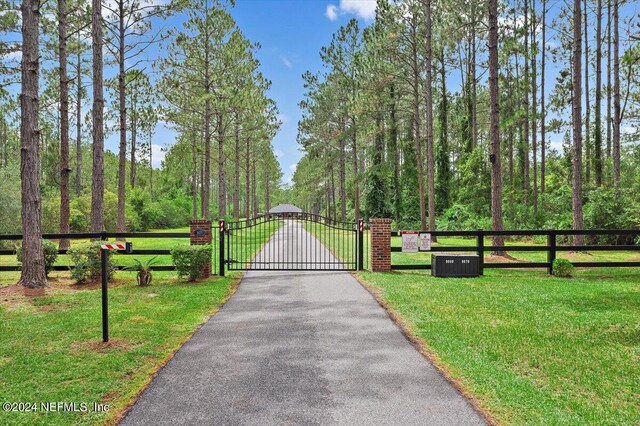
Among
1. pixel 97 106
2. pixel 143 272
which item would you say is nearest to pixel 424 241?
pixel 143 272

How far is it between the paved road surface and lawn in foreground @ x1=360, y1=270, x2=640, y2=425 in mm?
425

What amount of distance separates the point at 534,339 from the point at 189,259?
729 cm

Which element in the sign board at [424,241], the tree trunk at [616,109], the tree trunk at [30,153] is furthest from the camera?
the tree trunk at [616,109]

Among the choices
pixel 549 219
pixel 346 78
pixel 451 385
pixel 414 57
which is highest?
pixel 346 78

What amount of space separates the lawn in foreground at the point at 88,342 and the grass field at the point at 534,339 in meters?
3.32

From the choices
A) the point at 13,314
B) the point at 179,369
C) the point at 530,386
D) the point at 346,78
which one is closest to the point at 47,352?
the point at 179,369

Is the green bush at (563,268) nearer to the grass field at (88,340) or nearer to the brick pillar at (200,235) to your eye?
the grass field at (88,340)

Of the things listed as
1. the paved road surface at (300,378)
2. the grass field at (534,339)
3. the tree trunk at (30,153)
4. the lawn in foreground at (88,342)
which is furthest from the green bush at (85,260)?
the grass field at (534,339)

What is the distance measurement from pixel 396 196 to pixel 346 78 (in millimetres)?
10455

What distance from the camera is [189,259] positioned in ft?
31.2

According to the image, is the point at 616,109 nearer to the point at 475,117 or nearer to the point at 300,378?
the point at 475,117

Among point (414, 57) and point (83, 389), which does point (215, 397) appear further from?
point (414, 57)

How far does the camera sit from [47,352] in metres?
4.89

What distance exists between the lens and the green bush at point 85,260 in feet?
30.0
